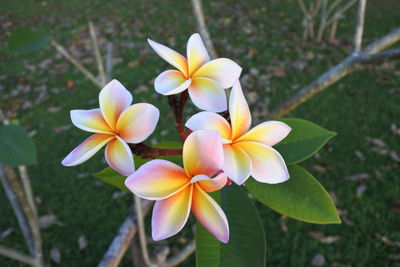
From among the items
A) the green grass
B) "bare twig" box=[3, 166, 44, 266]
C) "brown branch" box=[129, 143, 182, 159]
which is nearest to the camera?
"brown branch" box=[129, 143, 182, 159]

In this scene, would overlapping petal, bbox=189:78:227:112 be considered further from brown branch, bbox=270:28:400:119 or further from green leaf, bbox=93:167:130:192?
brown branch, bbox=270:28:400:119

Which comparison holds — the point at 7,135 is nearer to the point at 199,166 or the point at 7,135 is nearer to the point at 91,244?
the point at 199,166

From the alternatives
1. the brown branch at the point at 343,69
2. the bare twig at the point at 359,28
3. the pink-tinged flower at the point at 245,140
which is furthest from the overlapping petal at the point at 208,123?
the bare twig at the point at 359,28

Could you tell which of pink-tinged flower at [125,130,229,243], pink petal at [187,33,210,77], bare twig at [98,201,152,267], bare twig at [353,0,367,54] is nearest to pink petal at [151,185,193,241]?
pink-tinged flower at [125,130,229,243]

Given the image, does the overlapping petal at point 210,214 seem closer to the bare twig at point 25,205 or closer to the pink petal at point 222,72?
the pink petal at point 222,72

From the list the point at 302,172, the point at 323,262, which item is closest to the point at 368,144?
the point at 323,262

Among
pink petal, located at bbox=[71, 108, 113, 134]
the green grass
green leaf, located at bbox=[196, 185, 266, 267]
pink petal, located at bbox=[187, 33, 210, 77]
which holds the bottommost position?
the green grass
